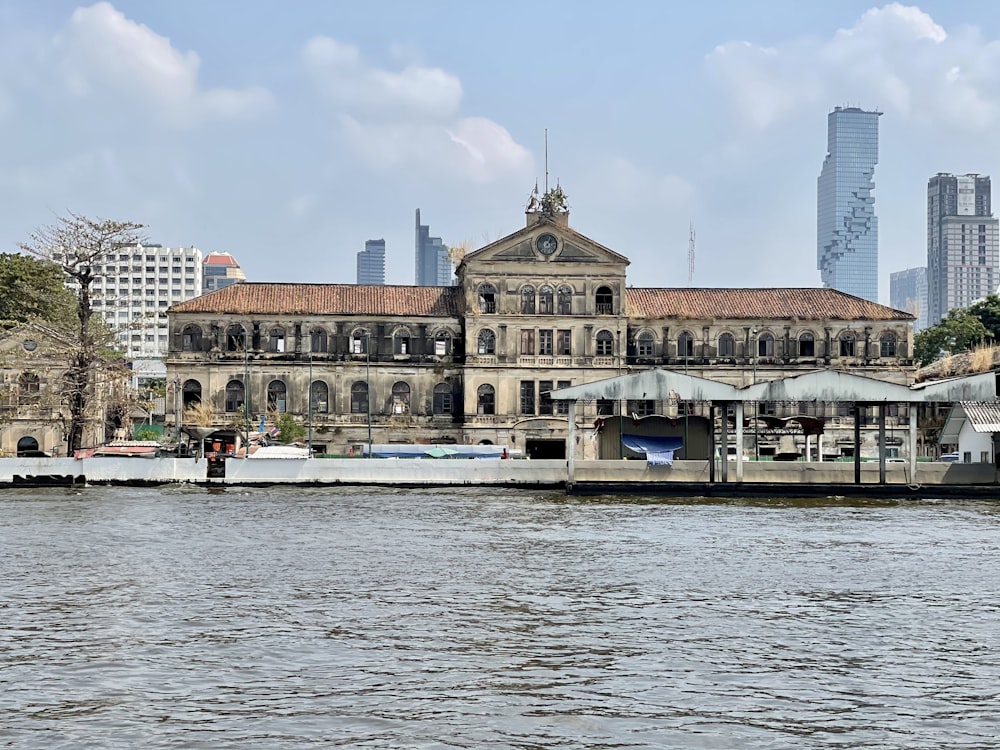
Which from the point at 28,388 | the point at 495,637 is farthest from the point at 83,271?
the point at 495,637

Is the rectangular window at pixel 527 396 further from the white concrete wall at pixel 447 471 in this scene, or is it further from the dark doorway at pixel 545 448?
the white concrete wall at pixel 447 471

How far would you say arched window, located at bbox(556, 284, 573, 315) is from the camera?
94188 mm

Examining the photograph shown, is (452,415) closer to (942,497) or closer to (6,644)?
(942,497)

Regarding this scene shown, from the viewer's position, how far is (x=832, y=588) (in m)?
30.5

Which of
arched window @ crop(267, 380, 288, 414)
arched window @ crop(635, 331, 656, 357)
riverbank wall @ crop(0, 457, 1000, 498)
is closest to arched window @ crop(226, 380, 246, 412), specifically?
arched window @ crop(267, 380, 288, 414)

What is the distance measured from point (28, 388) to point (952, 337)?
77.3 metres

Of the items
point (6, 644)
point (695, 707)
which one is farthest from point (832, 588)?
point (6, 644)

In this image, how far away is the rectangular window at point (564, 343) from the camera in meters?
94.1

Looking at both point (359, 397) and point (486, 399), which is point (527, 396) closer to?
point (486, 399)

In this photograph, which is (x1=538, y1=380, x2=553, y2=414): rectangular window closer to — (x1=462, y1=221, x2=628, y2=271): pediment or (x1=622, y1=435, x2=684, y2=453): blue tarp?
(x1=462, y1=221, x2=628, y2=271): pediment

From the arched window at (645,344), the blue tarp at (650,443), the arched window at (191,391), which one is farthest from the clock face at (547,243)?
the arched window at (191,391)

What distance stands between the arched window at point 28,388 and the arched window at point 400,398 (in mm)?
23441

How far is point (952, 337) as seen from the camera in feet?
394

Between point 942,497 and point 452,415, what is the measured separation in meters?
39.4
